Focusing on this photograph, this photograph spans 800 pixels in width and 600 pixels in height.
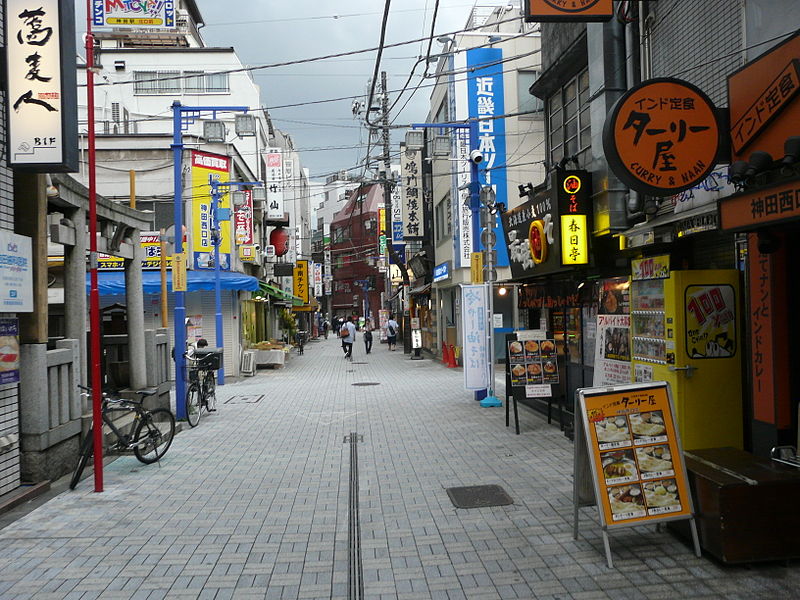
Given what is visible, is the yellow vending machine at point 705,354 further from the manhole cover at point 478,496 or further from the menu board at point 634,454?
the manhole cover at point 478,496

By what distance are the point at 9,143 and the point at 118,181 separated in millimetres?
17131

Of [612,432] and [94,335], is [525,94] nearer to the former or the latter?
[94,335]

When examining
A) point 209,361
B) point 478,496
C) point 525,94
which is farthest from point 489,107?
point 478,496

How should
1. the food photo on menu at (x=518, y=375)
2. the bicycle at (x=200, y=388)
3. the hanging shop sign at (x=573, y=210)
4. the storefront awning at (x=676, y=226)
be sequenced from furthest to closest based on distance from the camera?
the bicycle at (x=200, y=388) < the food photo on menu at (x=518, y=375) < the hanging shop sign at (x=573, y=210) < the storefront awning at (x=676, y=226)

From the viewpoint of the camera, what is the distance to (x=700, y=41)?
750 cm

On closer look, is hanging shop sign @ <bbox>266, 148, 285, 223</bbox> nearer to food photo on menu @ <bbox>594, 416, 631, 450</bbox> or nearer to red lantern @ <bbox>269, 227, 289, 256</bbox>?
red lantern @ <bbox>269, 227, 289, 256</bbox>

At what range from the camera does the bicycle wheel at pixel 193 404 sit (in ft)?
40.9

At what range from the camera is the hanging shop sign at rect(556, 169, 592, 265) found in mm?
10109

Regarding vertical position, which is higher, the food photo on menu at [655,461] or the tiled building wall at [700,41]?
the tiled building wall at [700,41]

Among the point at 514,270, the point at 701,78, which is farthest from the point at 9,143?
the point at 514,270

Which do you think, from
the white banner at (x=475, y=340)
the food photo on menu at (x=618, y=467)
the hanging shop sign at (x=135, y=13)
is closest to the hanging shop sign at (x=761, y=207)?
the food photo on menu at (x=618, y=467)

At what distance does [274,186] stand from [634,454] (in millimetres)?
30271

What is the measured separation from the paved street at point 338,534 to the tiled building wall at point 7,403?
57 cm

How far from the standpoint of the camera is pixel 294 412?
14.1 metres
